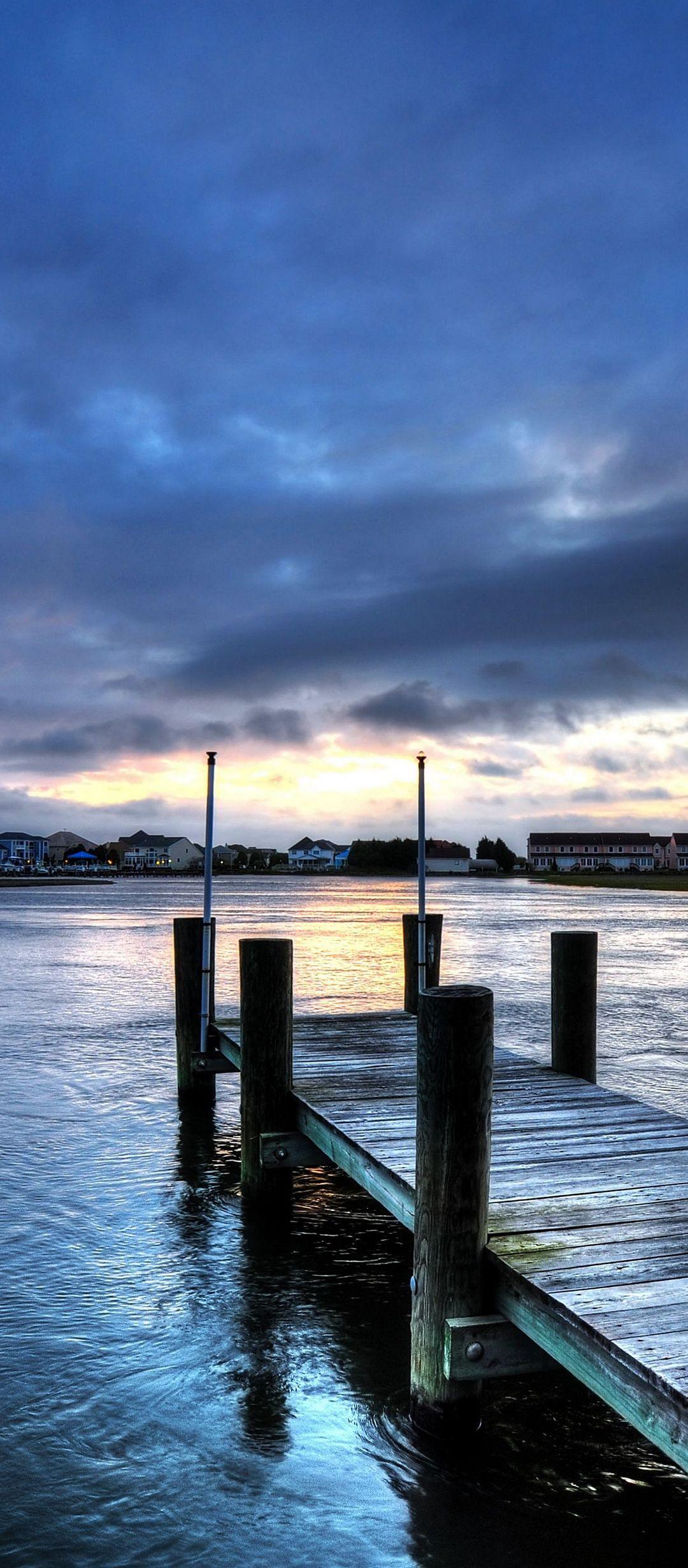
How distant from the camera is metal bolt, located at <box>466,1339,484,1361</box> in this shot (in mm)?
4512

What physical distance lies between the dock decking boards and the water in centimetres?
86

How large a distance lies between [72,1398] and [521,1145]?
2.68m

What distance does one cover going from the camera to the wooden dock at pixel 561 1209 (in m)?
3.73

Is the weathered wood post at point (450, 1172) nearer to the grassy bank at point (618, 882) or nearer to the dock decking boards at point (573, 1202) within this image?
the dock decking boards at point (573, 1202)

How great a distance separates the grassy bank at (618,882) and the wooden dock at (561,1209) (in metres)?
106

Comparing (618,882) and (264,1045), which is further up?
(264,1045)

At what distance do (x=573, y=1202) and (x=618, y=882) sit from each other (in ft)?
483

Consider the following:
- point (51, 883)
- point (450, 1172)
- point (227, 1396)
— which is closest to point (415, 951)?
point (227, 1396)

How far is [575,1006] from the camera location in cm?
860

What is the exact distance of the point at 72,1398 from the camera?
18.5 ft

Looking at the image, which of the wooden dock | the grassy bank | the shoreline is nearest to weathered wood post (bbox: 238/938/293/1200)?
the wooden dock

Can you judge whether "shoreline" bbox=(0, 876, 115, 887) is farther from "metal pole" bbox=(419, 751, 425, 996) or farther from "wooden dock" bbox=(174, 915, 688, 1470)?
"wooden dock" bbox=(174, 915, 688, 1470)

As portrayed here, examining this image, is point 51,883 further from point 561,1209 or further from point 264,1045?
point 561,1209

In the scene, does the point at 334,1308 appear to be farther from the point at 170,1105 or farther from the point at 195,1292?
the point at 170,1105
